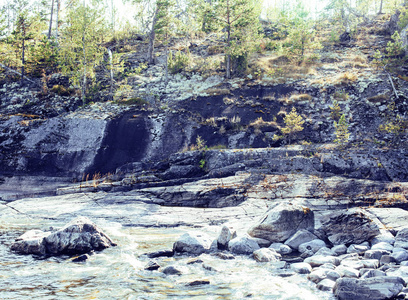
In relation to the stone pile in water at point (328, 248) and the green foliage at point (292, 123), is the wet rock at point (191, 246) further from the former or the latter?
the green foliage at point (292, 123)

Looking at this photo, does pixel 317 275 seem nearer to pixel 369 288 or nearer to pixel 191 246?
pixel 369 288

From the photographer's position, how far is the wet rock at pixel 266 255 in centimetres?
977

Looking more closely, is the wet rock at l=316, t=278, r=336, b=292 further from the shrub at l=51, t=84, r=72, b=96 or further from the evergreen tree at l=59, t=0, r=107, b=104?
the shrub at l=51, t=84, r=72, b=96

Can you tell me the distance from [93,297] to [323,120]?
80.6ft

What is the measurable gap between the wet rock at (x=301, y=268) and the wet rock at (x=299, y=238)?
2037 millimetres

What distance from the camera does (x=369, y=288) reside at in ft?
22.4

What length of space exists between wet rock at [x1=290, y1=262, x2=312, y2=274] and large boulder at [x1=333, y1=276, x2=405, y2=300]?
4.75ft

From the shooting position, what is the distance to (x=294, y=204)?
12.7 m

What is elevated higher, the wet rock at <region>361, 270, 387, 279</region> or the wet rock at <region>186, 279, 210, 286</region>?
the wet rock at <region>361, 270, 387, 279</region>

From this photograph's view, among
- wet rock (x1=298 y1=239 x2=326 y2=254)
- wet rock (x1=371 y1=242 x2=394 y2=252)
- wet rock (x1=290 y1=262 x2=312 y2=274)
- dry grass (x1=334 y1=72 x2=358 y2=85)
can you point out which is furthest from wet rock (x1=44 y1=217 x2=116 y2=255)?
dry grass (x1=334 y1=72 x2=358 y2=85)

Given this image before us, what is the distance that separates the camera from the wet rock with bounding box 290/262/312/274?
28.2ft

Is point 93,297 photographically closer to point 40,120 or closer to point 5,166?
point 5,166

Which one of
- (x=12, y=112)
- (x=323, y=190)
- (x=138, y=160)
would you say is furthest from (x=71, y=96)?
(x=323, y=190)

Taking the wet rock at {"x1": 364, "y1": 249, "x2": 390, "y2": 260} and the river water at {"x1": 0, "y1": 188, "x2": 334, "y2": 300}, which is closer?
the river water at {"x1": 0, "y1": 188, "x2": 334, "y2": 300}
